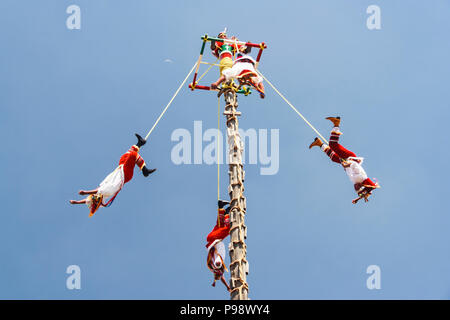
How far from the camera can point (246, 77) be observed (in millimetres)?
8539

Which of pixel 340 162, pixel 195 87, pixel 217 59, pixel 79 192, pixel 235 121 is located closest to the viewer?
pixel 79 192

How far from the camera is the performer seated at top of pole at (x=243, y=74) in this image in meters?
8.50

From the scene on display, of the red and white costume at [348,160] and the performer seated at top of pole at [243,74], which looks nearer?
the red and white costume at [348,160]

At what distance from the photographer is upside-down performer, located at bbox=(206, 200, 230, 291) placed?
787cm

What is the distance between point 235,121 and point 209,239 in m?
2.29

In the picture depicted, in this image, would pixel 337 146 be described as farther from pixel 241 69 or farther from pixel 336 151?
pixel 241 69

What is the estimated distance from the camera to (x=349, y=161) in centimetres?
839

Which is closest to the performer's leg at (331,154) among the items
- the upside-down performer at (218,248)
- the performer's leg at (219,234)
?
the upside-down performer at (218,248)

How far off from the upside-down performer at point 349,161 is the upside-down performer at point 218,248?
2.47 metres

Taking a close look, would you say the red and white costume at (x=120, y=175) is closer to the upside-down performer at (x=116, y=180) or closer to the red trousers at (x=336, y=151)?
the upside-down performer at (x=116, y=180)

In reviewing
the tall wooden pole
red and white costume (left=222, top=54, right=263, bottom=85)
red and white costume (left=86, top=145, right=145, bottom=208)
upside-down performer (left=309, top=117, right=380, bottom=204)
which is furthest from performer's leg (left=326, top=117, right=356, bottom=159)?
red and white costume (left=86, top=145, right=145, bottom=208)
